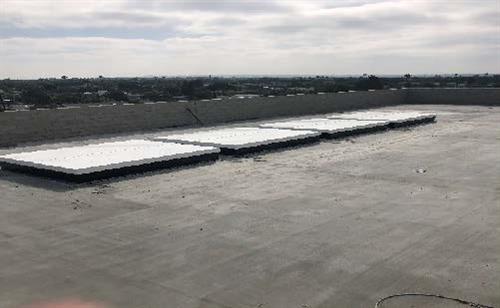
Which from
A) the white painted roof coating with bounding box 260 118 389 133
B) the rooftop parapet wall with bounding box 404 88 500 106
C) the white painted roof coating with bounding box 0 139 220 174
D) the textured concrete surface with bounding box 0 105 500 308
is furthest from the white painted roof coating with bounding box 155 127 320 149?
the rooftop parapet wall with bounding box 404 88 500 106

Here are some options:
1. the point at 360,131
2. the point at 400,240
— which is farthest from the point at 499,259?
the point at 360,131

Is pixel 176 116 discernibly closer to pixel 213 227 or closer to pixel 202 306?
pixel 213 227

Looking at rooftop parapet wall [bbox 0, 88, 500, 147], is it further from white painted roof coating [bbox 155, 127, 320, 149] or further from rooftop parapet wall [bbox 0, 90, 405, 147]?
white painted roof coating [bbox 155, 127, 320, 149]

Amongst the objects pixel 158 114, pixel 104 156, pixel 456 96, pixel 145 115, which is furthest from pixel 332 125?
pixel 456 96

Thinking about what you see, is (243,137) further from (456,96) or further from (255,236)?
(456,96)

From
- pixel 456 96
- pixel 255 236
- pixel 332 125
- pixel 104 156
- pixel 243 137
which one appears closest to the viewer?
pixel 255 236

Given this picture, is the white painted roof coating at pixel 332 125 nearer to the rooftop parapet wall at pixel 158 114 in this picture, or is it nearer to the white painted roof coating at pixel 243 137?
the white painted roof coating at pixel 243 137
